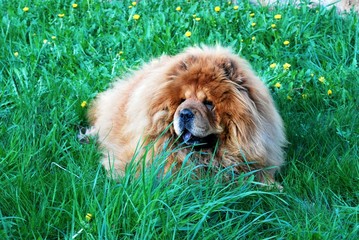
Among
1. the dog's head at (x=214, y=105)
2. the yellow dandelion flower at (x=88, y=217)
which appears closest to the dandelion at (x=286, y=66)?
the dog's head at (x=214, y=105)

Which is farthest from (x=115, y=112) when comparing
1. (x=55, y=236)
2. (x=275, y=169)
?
(x=55, y=236)

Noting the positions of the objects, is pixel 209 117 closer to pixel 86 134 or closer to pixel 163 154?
pixel 163 154

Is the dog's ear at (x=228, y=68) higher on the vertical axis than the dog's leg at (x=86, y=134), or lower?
higher

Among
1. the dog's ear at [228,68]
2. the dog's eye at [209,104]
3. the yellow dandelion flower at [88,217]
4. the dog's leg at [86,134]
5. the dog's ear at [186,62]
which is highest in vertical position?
the dog's ear at [186,62]

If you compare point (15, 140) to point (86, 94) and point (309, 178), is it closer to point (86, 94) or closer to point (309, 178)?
point (86, 94)

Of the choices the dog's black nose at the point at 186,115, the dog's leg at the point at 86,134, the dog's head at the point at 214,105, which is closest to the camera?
the dog's black nose at the point at 186,115

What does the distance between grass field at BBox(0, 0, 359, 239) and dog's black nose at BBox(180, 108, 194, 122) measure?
325mm

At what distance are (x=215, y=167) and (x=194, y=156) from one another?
0.48 feet

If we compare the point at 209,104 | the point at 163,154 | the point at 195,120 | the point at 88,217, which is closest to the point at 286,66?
the point at 209,104

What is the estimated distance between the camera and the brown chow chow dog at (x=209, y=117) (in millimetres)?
3738

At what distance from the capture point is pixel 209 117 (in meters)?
3.73

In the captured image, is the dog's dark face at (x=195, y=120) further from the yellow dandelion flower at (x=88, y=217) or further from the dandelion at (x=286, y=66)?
the dandelion at (x=286, y=66)

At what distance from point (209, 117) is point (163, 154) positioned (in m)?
0.36

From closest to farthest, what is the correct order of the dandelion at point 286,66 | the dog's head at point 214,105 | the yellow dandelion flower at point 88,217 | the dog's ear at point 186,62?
1. the yellow dandelion flower at point 88,217
2. the dog's head at point 214,105
3. the dog's ear at point 186,62
4. the dandelion at point 286,66
